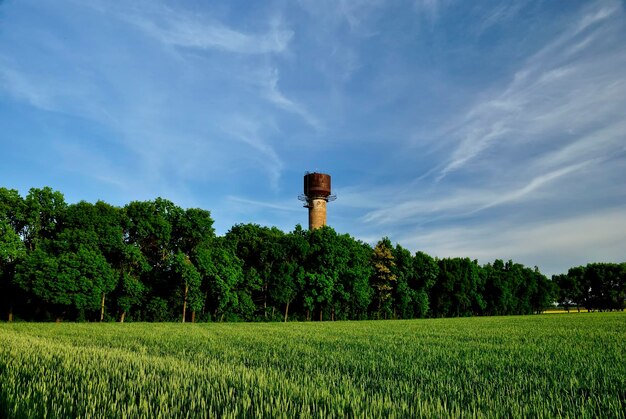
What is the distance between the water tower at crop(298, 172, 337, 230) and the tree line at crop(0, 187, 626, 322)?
11.9 meters

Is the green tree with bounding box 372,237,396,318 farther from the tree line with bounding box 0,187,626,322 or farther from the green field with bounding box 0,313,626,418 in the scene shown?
the green field with bounding box 0,313,626,418

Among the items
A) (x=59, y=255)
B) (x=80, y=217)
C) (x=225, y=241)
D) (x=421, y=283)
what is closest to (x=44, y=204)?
(x=80, y=217)

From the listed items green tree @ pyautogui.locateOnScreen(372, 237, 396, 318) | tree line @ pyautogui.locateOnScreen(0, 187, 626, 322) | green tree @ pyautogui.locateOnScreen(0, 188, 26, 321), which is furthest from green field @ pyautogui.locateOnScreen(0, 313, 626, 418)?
green tree @ pyautogui.locateOnScreen(372, 237, 396, 318)

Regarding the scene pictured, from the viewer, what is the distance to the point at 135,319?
56438 mm

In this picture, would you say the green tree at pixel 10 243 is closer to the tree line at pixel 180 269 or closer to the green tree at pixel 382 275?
the tree line at pixel 180 269

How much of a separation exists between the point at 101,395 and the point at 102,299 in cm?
5096

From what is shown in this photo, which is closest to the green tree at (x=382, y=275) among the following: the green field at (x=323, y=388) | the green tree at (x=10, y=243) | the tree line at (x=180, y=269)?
the tree line at (x=180, y=269)

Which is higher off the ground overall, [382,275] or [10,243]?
[10,243]

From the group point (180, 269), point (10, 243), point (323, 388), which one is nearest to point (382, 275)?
point (180, 269)

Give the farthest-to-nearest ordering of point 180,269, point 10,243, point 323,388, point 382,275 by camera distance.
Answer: point 382,275 → point 180,269 → point 10,243 → point 323,388

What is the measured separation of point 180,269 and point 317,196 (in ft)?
137

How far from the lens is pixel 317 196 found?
90.4m

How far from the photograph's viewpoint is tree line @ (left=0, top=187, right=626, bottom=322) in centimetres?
4922

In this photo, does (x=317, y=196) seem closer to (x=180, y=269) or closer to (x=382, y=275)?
(x=382, y=275)
